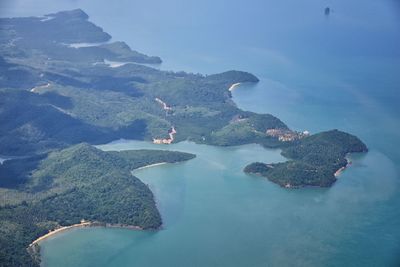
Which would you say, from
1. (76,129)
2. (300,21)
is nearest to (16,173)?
(76,129)

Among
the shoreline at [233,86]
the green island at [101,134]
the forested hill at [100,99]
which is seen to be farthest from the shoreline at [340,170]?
the shoreline at [233,86]

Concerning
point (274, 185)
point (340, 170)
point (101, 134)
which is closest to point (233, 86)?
point (101, 134)

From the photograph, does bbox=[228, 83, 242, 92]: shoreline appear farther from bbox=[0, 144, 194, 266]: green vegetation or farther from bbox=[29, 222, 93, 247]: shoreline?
bbox=[29, 222, 93, 247]: shoreline

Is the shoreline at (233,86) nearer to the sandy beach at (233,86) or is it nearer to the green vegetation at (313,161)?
the sandy beach at (233,86)

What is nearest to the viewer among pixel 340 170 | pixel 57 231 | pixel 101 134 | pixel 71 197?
pixel 57 231

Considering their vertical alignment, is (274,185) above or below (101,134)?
above

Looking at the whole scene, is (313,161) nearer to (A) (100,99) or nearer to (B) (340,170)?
(B) (340,170)
